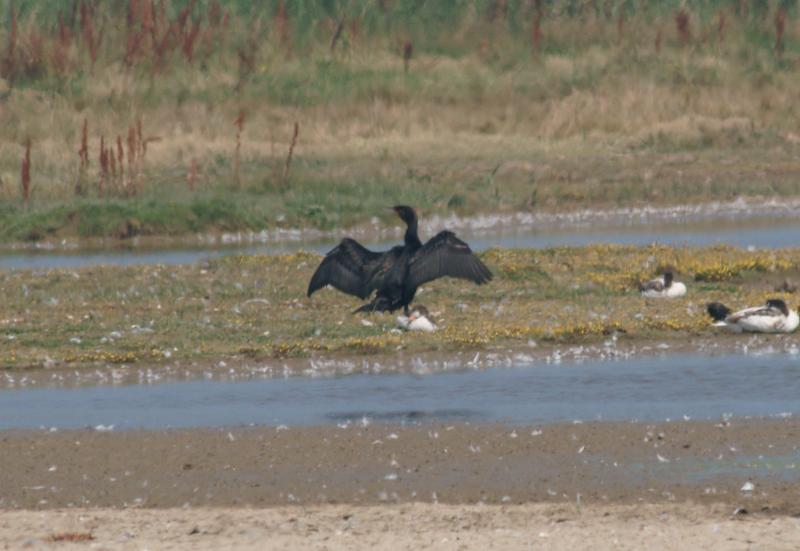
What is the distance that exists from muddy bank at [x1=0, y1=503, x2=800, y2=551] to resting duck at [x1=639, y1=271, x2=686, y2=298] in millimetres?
7321

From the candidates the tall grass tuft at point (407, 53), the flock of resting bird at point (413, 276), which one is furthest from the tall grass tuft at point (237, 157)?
the flock of resting bird at point (413, 276)

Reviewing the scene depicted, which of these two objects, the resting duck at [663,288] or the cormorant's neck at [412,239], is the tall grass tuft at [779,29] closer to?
the resting duck at [663,288]

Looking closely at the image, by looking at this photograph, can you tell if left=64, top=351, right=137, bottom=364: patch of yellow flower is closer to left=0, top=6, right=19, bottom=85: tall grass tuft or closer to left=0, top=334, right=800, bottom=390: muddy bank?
left=0, top=334, right=800, bottom=390: muddy bank

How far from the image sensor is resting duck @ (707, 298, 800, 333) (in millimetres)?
14828

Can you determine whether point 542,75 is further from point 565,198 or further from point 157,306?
point 157,306

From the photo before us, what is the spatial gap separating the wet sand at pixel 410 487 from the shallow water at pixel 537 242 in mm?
9783

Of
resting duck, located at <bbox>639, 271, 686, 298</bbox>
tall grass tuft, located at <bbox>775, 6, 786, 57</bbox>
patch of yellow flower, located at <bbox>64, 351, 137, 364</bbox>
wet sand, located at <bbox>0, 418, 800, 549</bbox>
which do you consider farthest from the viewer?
tall grass tuft, located at <bbox>775, 6, 786, 57</bbox>

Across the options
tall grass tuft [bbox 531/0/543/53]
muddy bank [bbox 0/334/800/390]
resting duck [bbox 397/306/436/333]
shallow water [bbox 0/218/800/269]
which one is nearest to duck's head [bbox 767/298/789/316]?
muddy bank [bbox 0/334/800/390]

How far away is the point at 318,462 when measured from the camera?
10.9 meters

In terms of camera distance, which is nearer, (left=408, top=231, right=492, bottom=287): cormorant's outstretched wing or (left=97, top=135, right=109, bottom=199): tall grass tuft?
(left=408, top=231, right=492, bottom=287): cormorant's outstretched wing

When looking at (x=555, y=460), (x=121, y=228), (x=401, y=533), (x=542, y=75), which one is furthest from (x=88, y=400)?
(x=542, y=75)

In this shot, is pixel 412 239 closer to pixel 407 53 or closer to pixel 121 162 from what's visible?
pixel 121 162

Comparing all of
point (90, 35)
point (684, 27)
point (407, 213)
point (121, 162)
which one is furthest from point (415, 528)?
point (684, 27)

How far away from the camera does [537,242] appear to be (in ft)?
74.8
